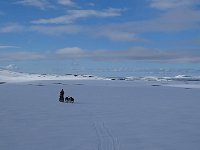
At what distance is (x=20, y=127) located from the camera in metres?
13.0

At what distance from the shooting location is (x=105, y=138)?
10906 mm

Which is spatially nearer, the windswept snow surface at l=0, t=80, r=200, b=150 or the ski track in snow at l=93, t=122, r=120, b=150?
the ski track in snow at l=93, t=122, r=120, b=150

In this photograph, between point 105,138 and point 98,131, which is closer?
point 105,138

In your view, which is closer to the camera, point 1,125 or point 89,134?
point 89,134

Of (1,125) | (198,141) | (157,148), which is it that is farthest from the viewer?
(1,125)

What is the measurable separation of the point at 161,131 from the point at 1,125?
6604mm

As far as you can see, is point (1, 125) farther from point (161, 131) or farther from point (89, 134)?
point (161, 131)

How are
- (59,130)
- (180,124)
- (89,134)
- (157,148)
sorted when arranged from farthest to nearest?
(180,124), (59,130), (89,134), (157,148)

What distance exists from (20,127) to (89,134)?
10.4 ft

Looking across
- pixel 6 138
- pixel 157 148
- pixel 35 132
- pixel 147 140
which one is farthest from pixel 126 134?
pixel 6 138

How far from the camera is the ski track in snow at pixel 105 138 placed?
31.8 feet

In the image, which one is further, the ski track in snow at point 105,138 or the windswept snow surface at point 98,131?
the windswept snow surface at point 98,131

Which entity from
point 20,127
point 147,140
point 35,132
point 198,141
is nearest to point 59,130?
point 35,132

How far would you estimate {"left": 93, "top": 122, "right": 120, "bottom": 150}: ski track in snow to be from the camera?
9.70 meters
